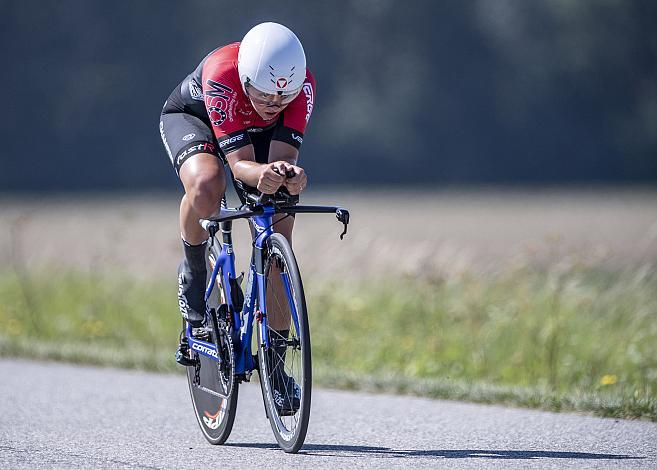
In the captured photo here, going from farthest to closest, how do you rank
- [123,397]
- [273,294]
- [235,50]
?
[123,397], [235,50], [273,294]

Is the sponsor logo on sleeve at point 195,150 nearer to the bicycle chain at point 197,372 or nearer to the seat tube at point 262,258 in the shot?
the seat tube at point 262,258

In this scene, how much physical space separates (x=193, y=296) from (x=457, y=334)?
153 inches

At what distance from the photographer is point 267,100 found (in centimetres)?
554

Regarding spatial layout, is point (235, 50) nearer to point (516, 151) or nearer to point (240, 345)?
point (240, 345)

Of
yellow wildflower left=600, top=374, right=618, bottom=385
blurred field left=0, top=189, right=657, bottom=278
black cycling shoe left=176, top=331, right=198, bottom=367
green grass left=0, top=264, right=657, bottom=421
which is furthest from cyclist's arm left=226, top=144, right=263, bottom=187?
blurred field left=0, top=189, right=657, bottom=278

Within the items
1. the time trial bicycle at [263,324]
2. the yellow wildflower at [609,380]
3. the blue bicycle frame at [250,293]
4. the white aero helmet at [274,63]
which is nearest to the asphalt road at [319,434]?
the time trial bicycle at [263,324]

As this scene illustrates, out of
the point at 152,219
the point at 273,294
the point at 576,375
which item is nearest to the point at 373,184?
the point at 152,219

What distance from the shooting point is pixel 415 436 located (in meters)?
6.07

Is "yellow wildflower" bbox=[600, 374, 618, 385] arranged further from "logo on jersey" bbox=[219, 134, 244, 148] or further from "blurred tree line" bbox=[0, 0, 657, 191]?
"blurred tree line" bbox=[0, 0, 657, 191]

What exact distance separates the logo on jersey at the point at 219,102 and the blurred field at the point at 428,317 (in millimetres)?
2511

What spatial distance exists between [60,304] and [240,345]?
6623 millimetres

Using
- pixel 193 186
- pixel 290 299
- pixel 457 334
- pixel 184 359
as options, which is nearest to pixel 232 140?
pixel 193 186

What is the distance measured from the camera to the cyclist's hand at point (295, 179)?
209 inches

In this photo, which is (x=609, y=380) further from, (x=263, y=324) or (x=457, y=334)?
(x=263, y=324)
